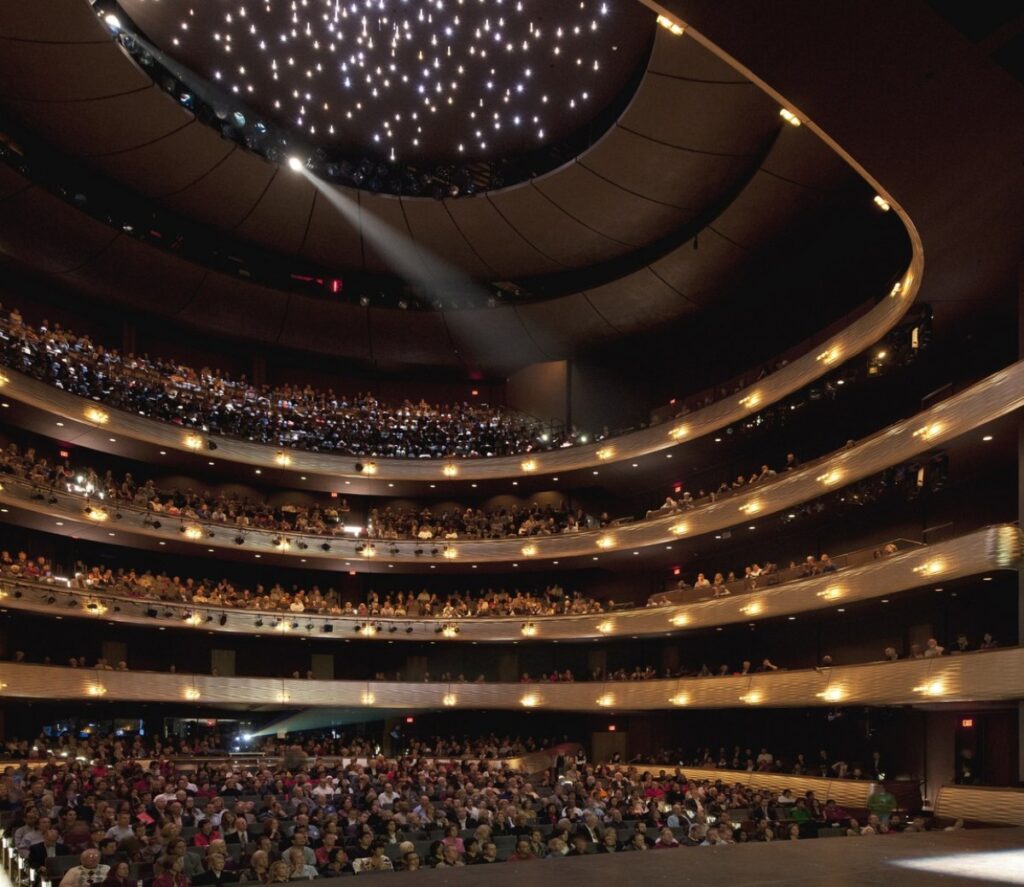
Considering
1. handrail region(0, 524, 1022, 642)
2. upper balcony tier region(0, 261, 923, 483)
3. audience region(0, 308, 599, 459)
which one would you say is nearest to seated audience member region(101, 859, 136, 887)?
handrail region(0, 524, 1022, 642)

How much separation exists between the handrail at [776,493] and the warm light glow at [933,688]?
4064 millimetres

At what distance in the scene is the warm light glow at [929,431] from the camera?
56.2 ft

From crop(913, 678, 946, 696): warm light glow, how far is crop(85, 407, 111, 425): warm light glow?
19.5m

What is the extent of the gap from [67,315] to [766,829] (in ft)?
77.5

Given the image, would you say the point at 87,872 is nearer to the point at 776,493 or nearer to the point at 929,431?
the point at 929,431

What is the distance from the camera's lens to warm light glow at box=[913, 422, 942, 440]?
17.1m

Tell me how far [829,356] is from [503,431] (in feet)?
43.0

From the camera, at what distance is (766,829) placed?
533 inches

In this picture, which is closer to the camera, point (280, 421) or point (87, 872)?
point (87, 872)

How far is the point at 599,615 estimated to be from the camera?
27.5 m

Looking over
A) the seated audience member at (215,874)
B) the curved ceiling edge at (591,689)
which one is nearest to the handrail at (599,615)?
the curved ceiling edge at (591,689)

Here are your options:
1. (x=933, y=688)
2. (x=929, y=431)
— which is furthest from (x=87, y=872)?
(x=929, y=431)

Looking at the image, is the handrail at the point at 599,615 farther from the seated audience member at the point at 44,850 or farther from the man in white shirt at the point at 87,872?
the man in white shirt at the point at 87,872

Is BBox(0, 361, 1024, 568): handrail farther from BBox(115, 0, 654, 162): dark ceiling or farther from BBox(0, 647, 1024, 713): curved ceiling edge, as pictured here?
BBox(115, 0, 654, 162): dark ceiling
